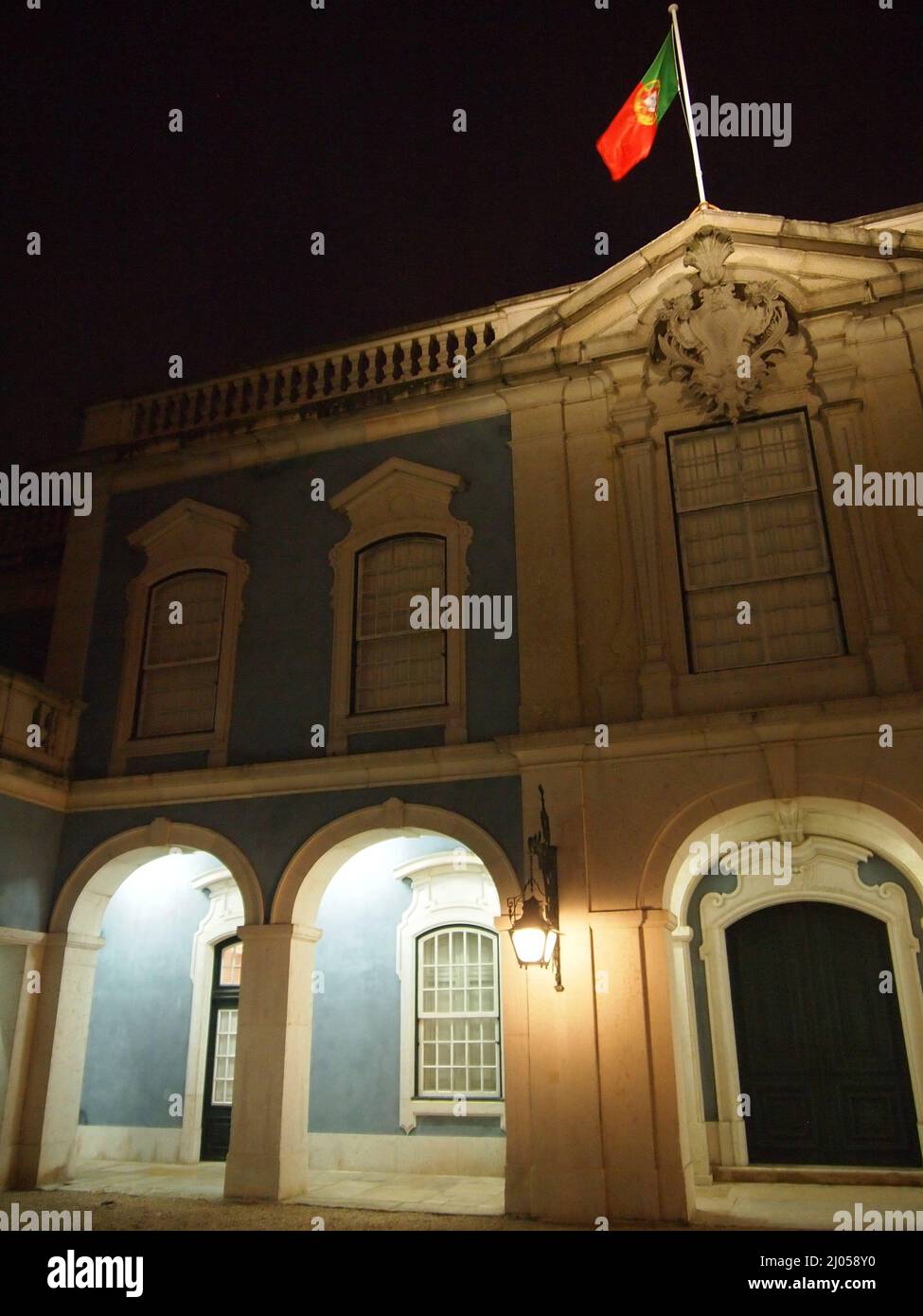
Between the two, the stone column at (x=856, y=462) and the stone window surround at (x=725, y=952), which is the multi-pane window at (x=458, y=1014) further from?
the stone column at (x=856, y=462)

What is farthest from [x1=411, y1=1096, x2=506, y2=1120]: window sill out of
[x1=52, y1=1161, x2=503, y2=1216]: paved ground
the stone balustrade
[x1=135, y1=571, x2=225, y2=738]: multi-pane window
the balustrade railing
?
the balustrade railing

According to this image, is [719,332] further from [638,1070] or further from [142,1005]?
[142,1005]

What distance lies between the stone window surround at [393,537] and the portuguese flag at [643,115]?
419cm

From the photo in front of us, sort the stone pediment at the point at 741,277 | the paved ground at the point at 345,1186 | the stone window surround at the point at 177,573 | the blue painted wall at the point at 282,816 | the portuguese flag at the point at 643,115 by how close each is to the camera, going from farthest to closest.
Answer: the stone window surround at the point at 177,573 → the portuguese flag at the point at 643,115 → the stone pediment at the point at 741,277 → the blue painted wall at the point at 282,816 → the paved ground at the point at 345,1186

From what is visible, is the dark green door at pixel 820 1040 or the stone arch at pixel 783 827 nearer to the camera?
the stone arch at pixel 783 827

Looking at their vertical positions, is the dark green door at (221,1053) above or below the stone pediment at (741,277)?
below

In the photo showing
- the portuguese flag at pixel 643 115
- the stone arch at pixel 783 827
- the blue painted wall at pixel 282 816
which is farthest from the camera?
the portuguese flag at pixel 643 115

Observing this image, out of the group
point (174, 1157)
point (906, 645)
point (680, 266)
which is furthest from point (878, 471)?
point (174, 1157)

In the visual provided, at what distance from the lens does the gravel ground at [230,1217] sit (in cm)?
785

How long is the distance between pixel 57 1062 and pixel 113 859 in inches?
83.8

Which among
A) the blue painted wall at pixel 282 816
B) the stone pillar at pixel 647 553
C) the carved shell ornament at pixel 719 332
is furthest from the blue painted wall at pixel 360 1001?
the carved shell ornament at pixel 719 332

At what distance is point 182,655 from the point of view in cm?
1157

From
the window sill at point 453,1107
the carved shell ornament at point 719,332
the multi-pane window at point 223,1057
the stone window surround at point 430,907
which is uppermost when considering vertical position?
the carved shell ornament at point 719,332

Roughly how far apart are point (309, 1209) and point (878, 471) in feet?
28.9
